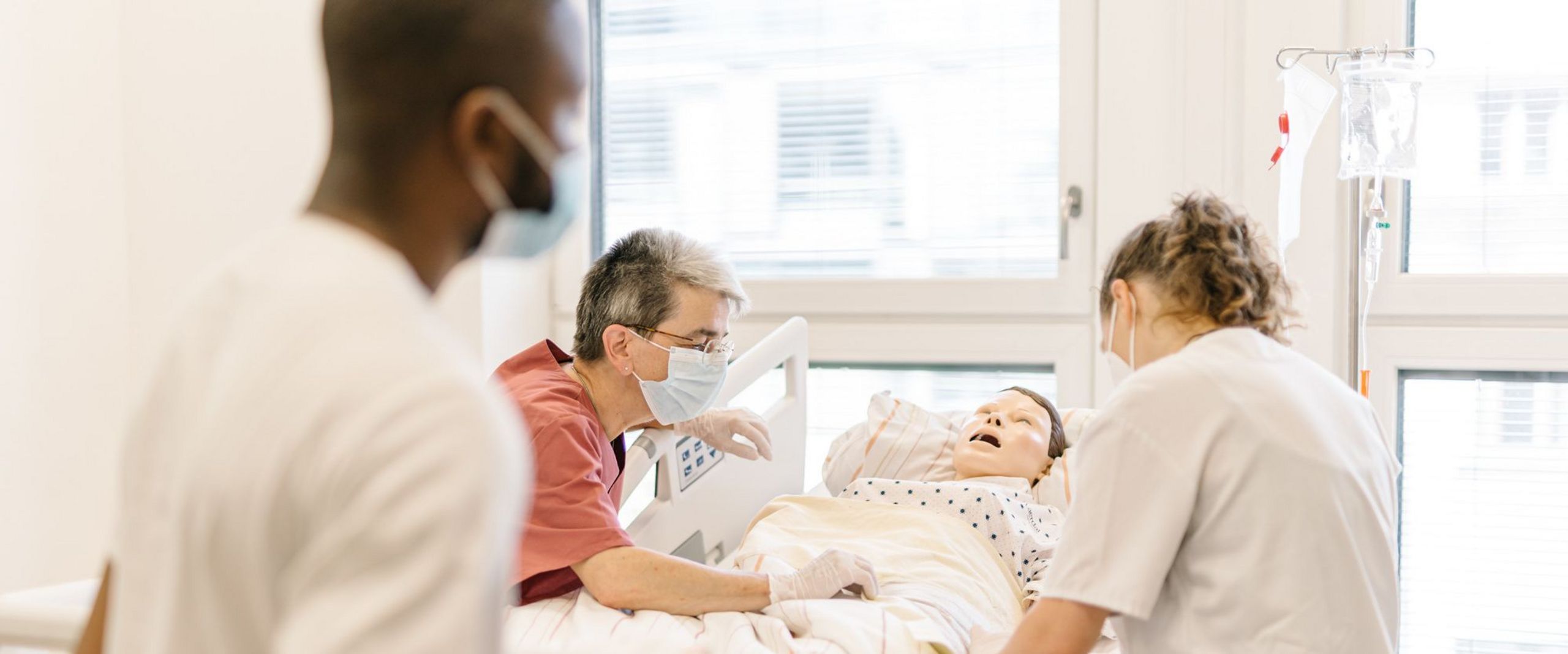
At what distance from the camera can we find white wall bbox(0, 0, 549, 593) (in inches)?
110

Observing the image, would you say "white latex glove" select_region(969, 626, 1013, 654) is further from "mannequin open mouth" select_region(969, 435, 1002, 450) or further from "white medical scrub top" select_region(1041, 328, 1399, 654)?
"mannequin open mouth" select_region(969, 435, 1002, 450)

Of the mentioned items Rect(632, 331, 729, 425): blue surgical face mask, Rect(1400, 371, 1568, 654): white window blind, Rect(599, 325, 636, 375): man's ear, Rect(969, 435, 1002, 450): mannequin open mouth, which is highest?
Rect(599, 325, 636, 375): man's ear

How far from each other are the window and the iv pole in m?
0.66

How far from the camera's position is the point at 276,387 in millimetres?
538

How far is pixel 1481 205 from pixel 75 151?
3.18 metres

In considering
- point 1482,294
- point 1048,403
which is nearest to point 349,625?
point 1048,403

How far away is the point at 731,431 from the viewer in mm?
2223

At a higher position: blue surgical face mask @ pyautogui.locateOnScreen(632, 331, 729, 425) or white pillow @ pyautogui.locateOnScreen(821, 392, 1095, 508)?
blue surgical face mask @ pyautogui.locateOnScreen(632, 331, 729, 425)

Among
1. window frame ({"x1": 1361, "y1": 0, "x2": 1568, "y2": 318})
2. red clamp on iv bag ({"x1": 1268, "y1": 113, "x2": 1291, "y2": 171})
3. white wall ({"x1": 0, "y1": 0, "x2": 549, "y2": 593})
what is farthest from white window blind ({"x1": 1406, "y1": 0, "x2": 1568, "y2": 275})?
white wall ({"x1": 0, "y1": 0, "x2": 549, "y2": 593})

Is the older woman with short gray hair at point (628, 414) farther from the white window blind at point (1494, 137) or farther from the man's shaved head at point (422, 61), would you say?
the white window blind at point (1494, 137)

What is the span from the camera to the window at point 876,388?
2.93 metres

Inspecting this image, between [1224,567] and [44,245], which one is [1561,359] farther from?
[44,245]

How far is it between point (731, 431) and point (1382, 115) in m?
1.35

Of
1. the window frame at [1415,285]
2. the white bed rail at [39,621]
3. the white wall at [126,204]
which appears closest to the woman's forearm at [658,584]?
the white bed rail at [39,621]
